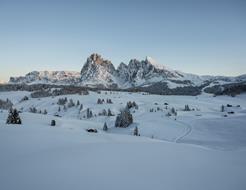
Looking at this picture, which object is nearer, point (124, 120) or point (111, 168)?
point (111, 168)

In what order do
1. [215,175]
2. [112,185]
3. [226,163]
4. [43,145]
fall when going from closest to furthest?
[112,185], [215,175], [226,163], [43,145]

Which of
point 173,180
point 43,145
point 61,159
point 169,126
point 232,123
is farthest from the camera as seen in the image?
A: point 169,126

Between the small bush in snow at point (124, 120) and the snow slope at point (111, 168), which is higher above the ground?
the snow slope at point (111, 168)

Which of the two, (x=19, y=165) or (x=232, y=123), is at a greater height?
(x=19, y=165)

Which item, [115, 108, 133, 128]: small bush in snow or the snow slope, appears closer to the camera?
the snow slope

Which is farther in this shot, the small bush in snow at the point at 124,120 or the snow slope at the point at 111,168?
the small bush in snow at the point at 124,120

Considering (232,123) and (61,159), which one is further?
(232,123)

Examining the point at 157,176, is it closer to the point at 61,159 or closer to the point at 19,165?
the point at 61,159

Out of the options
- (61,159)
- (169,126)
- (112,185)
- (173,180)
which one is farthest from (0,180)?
(169,126)

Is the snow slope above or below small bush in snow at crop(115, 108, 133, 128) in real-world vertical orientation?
above

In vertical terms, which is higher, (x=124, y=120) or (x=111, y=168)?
(x=111, y=168)
